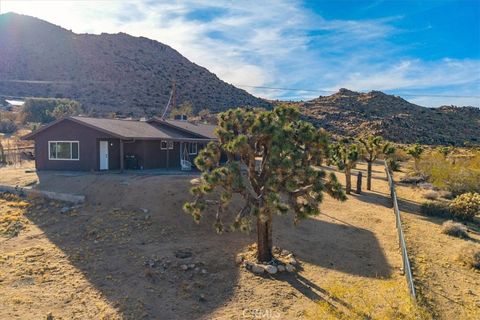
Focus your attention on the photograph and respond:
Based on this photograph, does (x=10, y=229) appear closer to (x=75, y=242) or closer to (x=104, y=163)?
(x=75, y=242)

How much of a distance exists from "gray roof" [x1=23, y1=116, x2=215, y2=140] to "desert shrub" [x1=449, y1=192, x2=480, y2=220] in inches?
709

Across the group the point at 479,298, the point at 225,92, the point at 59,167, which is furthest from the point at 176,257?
the point at 225,92

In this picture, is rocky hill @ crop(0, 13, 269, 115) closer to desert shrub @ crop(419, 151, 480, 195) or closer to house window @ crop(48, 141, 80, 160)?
house window @ crop(48, 141, 80, 160)

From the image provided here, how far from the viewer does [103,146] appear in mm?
26266

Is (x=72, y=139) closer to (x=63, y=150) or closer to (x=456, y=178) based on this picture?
(x=63, y=150)

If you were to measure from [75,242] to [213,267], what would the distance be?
6047mm

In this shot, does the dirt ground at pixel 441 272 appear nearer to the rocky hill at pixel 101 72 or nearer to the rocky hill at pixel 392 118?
the rocky hill at pixel 101 72

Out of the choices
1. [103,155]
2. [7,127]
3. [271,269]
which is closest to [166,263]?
[271,269]

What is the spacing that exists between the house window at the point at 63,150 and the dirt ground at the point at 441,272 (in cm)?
2056

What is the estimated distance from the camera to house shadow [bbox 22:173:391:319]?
11883mm

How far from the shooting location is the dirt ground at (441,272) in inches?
434

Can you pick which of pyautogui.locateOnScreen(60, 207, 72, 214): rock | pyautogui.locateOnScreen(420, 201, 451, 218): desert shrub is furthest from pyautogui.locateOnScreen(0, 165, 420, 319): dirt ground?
pyautogui.locateOnScreen(420, 201, 451, 218): desert shrub

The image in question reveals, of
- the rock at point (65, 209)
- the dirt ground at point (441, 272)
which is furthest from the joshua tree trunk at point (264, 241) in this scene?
the rock at point (65, 209)

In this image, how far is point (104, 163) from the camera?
86.5ft
